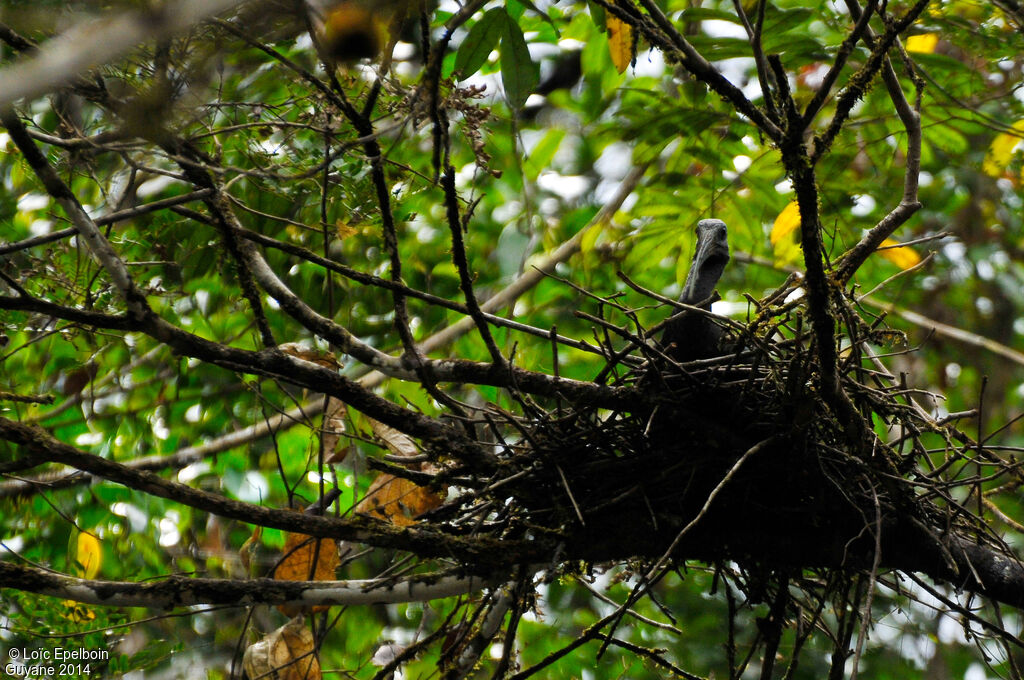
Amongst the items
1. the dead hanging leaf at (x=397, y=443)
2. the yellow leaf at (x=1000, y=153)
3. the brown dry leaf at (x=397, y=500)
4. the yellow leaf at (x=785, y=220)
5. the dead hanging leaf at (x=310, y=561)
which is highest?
the yellow leaf at (x=1000, y=153)

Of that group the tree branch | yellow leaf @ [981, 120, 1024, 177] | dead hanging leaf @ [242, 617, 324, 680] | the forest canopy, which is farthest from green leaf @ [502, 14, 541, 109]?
yellow leaf @ [981, 120, 1024, 177]

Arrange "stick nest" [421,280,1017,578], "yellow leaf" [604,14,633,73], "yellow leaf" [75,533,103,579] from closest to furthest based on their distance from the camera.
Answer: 1. "stick nest" [421,280,1017,578]
2. "yellow leaf" [604,14,633,73]
3. "yellow leaf" [75,533,103,579]

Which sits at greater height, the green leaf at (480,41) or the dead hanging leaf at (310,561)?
the green leaf at (480,41)

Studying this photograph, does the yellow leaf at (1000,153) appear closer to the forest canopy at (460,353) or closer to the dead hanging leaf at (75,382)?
the forest canopy at (460,353)

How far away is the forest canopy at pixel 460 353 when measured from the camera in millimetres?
2227

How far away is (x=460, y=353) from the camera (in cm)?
491

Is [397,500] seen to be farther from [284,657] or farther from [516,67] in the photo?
[516,67]

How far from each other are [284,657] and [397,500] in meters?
0.74

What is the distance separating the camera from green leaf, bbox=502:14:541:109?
2.84m

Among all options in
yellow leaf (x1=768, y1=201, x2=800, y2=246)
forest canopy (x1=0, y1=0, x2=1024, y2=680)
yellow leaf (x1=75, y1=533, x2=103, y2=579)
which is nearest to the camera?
forest canopy (x1=0, y1=0, x2=1024, y2=680)

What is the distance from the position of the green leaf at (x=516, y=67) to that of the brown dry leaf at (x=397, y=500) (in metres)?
1.38

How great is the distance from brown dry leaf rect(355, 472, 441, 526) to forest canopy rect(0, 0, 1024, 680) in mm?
14

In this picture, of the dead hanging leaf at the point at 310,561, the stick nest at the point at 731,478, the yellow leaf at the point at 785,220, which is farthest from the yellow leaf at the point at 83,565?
the yellow leaf at the point at 785,220

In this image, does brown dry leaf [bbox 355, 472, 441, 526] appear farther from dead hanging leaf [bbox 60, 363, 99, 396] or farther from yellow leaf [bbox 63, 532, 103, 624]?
dead hanging leaf [bbox 60, 363, 99, 396]
